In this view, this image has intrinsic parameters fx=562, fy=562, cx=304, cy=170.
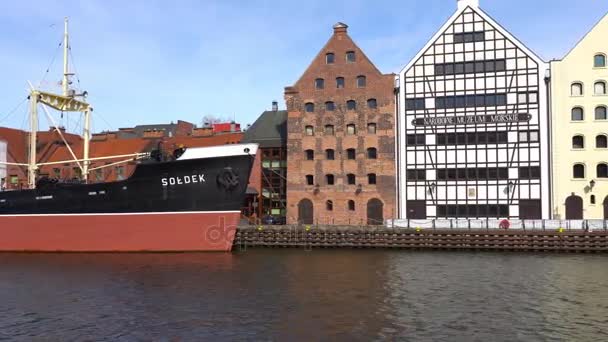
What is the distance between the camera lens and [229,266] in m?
29.0

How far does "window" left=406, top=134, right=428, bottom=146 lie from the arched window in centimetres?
1317

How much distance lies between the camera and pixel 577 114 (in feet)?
142

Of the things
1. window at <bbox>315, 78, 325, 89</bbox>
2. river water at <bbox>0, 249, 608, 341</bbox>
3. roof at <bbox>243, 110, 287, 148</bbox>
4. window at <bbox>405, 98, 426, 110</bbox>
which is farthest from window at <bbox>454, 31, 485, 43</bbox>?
river water at <bbox>0, 249, 608, 341</bbox>

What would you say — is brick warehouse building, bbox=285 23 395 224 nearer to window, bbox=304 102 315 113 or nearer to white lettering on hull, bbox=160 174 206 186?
window, bbox=304 102 315 113

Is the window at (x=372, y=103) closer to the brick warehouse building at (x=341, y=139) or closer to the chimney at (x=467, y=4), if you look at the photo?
the brick warehouse building at (x=341, y=139)

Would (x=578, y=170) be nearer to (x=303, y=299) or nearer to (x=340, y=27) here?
(x=340, y=27)

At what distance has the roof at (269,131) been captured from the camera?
52.8 metres

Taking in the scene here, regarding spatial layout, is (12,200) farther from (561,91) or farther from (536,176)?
(561,91)

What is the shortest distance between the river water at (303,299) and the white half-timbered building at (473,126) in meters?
12.3

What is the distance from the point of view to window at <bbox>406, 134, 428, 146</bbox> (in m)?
45.8

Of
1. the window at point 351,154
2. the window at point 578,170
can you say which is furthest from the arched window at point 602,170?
the window at point 351,154

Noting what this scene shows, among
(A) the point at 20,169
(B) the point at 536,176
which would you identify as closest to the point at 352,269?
(B) the point at 536,176

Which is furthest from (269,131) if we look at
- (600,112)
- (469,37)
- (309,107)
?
(600,112)

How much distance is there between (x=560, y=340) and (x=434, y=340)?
3482 millimetres
